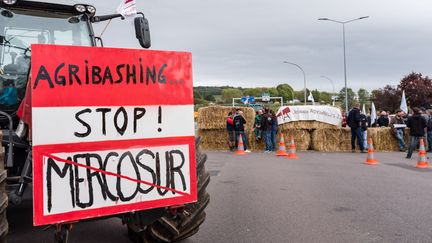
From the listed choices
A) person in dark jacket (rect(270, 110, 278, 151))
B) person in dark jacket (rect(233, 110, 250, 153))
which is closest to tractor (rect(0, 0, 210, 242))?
person in dark jacket (rect(233, 110, 250, 153))

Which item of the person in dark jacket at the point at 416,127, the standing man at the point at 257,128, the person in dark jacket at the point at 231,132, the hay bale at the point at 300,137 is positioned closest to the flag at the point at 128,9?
the person in dark jacket at the point at 416,127

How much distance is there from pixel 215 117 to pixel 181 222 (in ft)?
52.3

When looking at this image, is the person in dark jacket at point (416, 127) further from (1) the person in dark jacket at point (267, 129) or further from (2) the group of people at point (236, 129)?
(2) the group of people at point (236, 129)

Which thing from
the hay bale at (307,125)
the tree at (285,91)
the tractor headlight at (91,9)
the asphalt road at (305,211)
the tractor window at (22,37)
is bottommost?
the asphalt road at (305,211)

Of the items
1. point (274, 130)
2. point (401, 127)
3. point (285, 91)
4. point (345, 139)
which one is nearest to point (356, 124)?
point (345, 139)

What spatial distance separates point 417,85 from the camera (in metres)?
53.7

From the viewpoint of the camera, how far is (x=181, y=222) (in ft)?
15.1

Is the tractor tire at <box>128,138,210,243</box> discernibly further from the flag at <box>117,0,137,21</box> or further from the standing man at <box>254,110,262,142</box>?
the standing man at <box>254,110,262,142</box>

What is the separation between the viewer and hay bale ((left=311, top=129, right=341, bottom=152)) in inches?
774

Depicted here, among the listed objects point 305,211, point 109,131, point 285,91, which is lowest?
point 305,211

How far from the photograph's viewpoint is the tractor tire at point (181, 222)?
14.7ft

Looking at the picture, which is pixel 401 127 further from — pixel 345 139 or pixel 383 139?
pixel 345 139

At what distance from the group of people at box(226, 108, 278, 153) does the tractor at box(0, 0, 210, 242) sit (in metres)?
13.2

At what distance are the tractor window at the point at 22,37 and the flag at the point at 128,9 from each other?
519 mm
